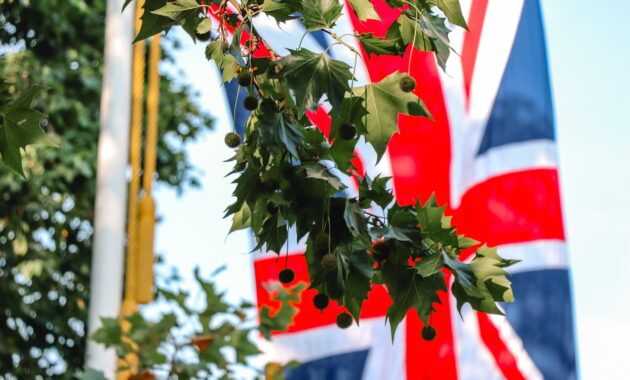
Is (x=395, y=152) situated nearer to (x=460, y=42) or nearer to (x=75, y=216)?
(x=460, y=42)

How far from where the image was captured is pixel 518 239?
6.09 metres

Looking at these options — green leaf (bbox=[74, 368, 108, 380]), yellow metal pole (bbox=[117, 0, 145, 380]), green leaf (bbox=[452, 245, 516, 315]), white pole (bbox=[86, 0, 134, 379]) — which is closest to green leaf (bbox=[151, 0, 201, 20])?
green leaf (bbox=[452, 245, 516, 315])

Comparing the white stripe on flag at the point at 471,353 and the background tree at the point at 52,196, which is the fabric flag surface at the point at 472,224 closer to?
the white stripe on flag at the point at 471,353

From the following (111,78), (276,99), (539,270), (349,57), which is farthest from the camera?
(111,78)

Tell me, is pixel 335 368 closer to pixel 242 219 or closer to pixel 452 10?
pixel 242 219

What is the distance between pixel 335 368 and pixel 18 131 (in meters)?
4.12

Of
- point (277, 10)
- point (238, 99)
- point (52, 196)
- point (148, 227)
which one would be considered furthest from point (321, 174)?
point (52, 196)

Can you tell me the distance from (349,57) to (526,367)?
172cm

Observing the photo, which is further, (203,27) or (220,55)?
(220,55)

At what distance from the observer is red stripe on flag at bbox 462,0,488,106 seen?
21.2 feet

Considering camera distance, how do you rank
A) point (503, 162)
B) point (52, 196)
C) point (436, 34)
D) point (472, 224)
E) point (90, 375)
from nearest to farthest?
point (436, 34), point (90, 375), point (472, 224), point (503, 162), point (52, 196)

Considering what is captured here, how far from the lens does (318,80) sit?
1967mm

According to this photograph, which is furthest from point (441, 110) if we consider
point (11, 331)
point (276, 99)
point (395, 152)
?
point (11, 331)

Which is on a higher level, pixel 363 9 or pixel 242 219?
pixel 363 9
